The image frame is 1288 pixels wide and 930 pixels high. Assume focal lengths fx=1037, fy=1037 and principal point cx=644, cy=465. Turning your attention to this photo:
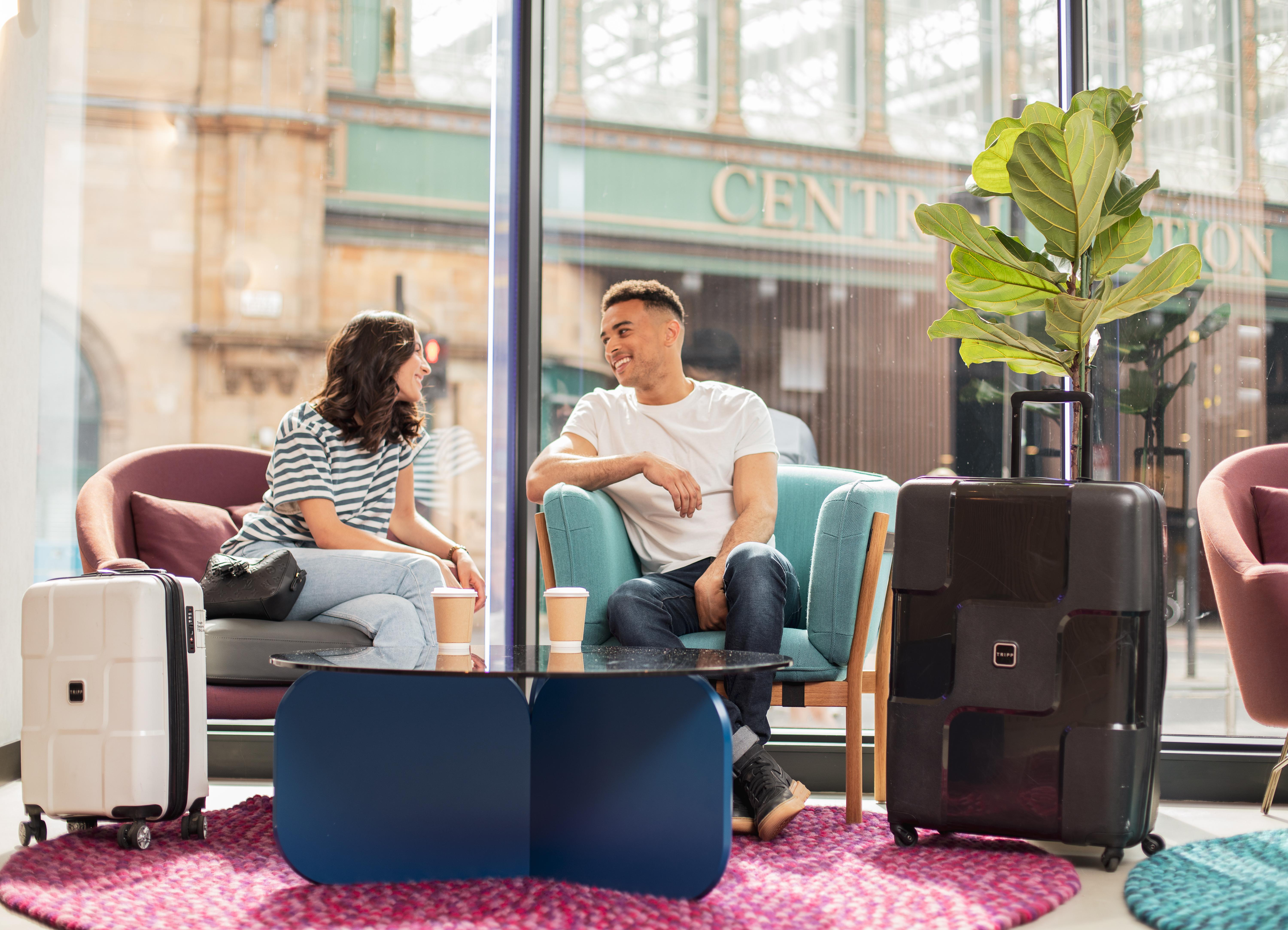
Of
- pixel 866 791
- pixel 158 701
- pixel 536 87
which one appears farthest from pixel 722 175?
pixel 158 701

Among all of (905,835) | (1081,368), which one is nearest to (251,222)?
(1081,368)

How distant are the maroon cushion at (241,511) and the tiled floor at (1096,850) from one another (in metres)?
0.66

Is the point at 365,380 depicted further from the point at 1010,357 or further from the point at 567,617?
the point at 1010,357

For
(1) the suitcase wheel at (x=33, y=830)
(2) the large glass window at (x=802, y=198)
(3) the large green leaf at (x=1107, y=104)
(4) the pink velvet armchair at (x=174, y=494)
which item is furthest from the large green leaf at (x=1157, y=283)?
(1) the suitcase wheel at (x=33, y=830)

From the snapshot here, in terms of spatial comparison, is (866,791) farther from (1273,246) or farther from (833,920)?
(1273,246)

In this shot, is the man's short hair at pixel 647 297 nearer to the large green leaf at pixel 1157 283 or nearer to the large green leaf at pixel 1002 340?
the large green leaf at pixel 1002 340

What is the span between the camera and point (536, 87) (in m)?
3.18

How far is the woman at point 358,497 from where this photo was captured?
2.14m

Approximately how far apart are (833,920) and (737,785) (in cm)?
51

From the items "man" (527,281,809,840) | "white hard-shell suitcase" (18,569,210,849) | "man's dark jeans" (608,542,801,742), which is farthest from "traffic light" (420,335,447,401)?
"white hard-shell suitcase" (18,569,210,849)

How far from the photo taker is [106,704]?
6.05ft

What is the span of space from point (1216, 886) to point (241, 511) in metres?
2.24

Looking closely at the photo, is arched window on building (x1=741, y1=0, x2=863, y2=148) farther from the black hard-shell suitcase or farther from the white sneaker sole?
the white sneaker sole

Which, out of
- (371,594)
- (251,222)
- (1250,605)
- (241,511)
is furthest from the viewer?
(251,222)
